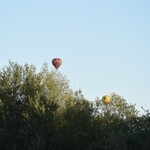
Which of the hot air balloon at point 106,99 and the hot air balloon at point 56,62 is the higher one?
the hot air balloon at point 56,62

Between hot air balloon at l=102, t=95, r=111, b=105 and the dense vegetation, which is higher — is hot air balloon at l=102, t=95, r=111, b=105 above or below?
above

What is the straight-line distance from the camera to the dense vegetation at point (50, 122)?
3788 cm

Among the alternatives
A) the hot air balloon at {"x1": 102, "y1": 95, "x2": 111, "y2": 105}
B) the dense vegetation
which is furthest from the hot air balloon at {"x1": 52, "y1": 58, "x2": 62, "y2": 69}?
the dense vegetation

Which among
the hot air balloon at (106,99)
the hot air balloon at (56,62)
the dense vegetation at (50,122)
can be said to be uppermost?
the hot air balloon at (56,62)

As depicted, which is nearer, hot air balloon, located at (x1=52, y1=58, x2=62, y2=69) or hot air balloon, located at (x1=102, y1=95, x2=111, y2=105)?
hot air balloon, located at (x1=102, y1=95, x2=111, y2=105)

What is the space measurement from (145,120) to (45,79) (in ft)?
44.2

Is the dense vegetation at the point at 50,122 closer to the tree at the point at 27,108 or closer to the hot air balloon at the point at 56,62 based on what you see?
the tree at the point at 27,108

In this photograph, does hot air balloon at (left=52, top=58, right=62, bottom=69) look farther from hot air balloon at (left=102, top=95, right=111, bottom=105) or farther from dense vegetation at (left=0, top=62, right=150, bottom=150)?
dense vegetation at (left=0, top=62, right=150, bottom=150)

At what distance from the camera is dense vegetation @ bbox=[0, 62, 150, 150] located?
124 feet

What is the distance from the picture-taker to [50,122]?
40.0 meters

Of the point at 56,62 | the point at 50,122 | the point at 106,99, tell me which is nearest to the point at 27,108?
the point at 50,122

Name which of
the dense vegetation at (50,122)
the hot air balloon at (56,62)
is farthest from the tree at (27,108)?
the hot air balloon at (56,62)

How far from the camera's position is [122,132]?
36.6m


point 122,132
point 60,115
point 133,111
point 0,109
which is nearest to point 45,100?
point 60,115
